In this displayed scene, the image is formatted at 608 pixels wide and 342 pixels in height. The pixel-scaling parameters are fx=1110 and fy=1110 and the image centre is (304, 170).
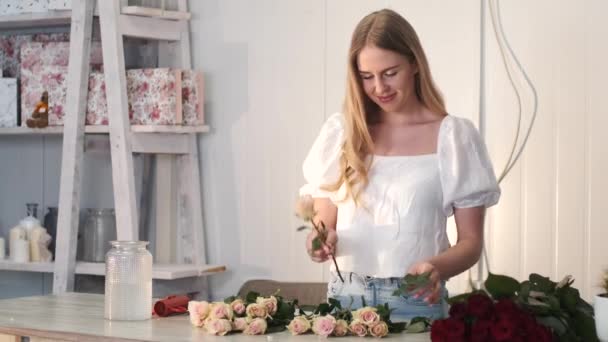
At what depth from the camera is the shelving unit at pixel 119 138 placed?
389cm

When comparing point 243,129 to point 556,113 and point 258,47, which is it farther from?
point 556,113

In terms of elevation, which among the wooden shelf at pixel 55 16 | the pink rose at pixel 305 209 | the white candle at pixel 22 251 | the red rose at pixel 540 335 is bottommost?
the white candle at pixel 22 251

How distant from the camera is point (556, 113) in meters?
3.49

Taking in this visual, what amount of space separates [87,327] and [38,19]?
2078 mm

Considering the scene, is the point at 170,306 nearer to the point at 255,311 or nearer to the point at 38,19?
the point at 255,311

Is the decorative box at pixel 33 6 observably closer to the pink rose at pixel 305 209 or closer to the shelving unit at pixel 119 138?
the shelving unit at pixel 119 138

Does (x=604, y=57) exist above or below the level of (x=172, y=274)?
above

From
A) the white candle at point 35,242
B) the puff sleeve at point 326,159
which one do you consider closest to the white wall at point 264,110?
the white candle at point 35,242

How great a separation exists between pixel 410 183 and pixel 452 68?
3.58 feet

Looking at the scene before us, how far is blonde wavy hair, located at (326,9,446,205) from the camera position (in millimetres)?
2686

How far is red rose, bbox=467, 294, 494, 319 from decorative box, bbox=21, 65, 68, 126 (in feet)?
8.07

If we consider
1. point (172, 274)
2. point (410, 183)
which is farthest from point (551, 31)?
point (172, 274)

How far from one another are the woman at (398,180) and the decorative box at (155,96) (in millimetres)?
1272

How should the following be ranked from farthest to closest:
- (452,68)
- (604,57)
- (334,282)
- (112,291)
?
(452,68) → (604,57) → (334,282) → (112,291)
